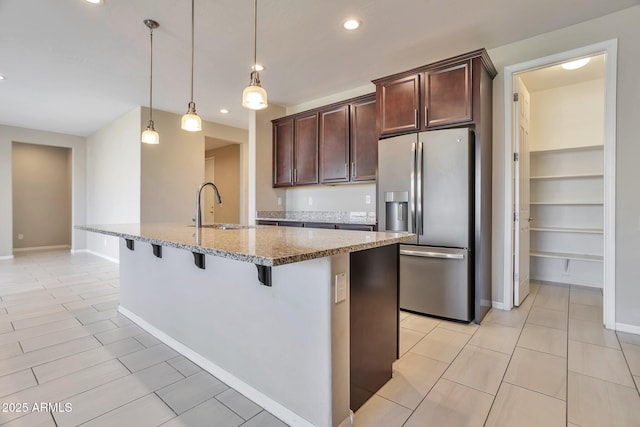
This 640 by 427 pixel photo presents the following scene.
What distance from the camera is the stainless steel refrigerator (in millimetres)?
2762

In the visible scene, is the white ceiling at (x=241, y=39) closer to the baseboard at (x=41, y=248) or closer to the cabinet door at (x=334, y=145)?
the cabinet door at (x=334, y=145)

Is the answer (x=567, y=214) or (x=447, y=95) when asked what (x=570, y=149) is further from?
(x=447, y=95)

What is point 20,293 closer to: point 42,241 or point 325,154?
point 325,154

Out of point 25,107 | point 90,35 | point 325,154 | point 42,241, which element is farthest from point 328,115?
point 42,241

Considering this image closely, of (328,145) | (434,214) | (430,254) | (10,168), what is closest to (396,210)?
(434,214)

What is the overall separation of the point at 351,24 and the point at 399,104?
887mm

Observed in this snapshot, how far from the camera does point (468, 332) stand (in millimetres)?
2600

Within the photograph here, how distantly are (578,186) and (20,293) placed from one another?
7.04 meters

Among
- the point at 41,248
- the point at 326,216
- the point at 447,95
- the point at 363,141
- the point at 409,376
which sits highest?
the point at 447,95

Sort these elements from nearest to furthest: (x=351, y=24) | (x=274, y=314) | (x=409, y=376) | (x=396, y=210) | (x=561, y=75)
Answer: (x=274, y=314)
(x=409, y=376)
(x=351, y=24)
(x=396, y=210)
(x=561, y=75)

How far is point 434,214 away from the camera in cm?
289

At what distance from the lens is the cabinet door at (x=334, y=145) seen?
401 cm

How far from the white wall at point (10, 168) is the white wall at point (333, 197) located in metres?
5.18

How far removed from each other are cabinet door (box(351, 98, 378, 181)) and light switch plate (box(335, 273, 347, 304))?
2423 mm
